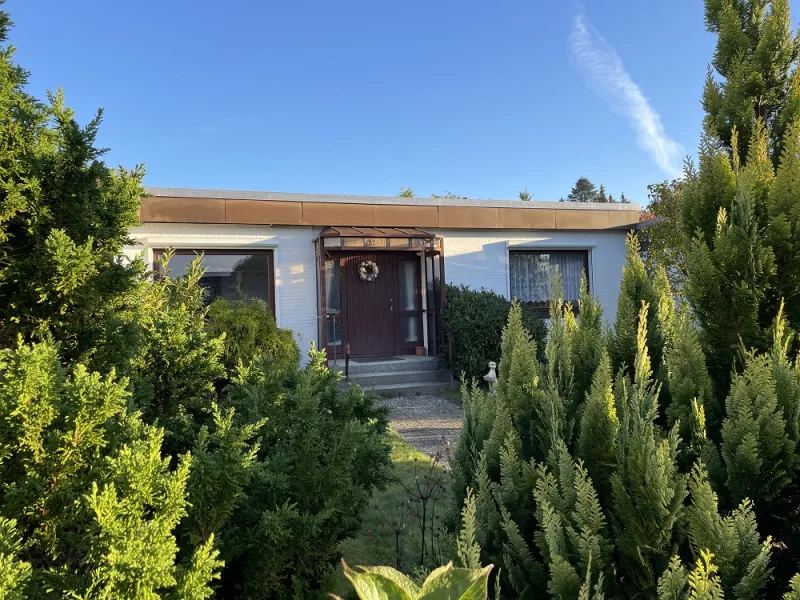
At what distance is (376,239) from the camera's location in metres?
10.0

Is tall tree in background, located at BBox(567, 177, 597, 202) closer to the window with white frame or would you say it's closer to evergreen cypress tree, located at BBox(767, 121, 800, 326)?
the window with white frame

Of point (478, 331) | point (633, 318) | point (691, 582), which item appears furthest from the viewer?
point (478, 331)

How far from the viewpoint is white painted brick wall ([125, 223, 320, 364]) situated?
31.4 ft

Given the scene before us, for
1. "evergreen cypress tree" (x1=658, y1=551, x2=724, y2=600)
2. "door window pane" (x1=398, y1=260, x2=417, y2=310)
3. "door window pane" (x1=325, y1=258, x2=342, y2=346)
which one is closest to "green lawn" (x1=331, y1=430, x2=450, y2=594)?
"evergreen cypress tree" (x1=658, y1=551, x2=724, y2=600)

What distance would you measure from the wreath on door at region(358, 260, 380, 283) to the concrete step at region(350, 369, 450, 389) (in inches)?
93.9

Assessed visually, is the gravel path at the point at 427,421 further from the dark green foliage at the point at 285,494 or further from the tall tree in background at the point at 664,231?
the tall tree in background at the point at 664,231

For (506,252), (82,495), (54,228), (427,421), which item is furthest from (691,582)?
(506,252)

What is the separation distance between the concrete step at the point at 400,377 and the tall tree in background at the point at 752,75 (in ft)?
24.7

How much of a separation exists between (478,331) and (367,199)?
145 inches

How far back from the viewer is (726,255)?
208 cm

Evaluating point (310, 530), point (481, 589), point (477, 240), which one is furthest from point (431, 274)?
point (481, 589)

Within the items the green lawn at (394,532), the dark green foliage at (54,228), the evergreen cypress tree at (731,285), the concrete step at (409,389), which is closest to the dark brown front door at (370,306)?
the concrete step at (409,389)

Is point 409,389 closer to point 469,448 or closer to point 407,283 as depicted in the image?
point 407,283

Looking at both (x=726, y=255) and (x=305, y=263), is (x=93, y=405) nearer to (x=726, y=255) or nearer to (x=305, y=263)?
(x=726, y=255)
